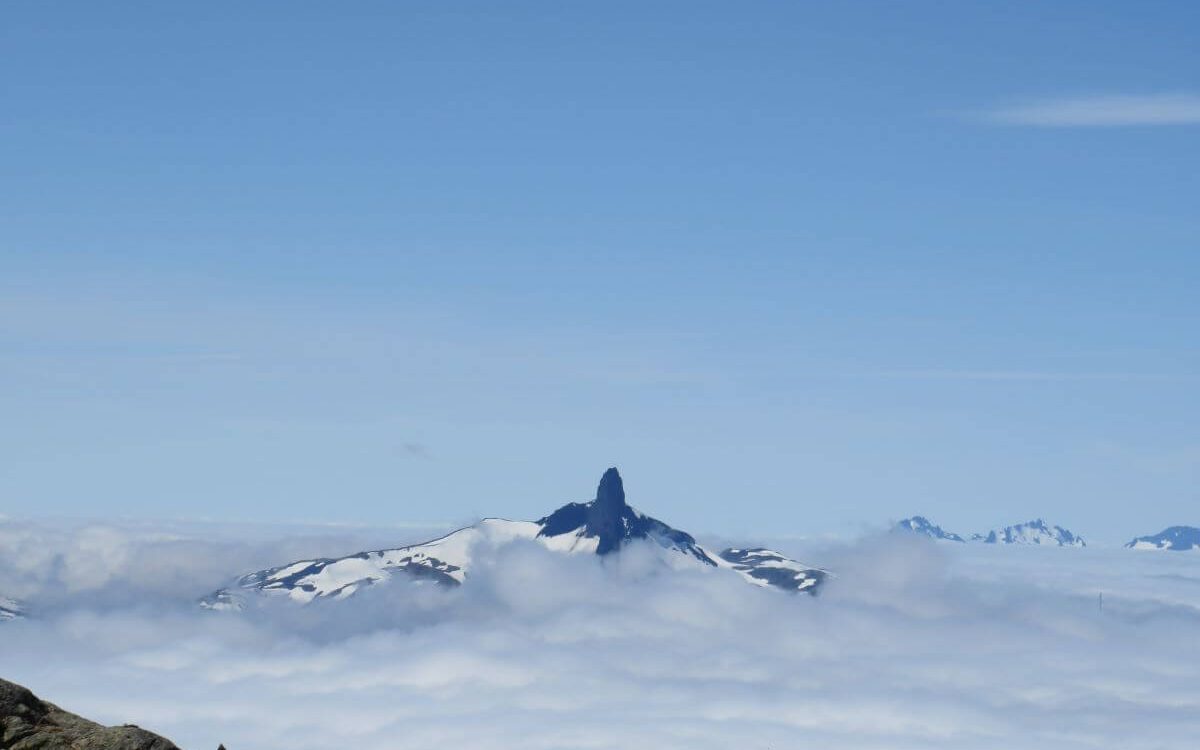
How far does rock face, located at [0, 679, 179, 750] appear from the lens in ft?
201

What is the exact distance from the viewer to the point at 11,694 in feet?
208

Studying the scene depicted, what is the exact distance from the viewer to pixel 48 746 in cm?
6131

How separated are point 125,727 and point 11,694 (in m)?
5.76

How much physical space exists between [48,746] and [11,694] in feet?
12.6

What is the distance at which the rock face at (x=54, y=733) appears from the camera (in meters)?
61.2

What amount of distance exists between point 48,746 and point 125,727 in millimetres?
3310

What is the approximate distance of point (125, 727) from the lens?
2468 inches

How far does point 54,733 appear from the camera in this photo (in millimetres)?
62062
